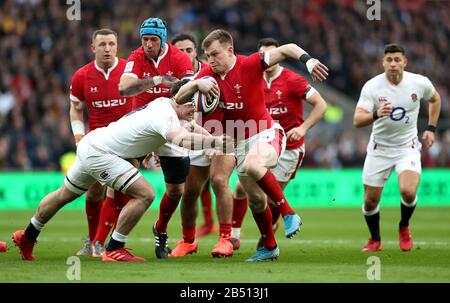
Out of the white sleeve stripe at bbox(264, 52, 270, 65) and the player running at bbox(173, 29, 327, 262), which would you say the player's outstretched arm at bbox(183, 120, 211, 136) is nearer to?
the player running at bbox(173, 29, 327, 262)

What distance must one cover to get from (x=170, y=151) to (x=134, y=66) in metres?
1.14

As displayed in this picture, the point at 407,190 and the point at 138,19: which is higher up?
the point at 138,19

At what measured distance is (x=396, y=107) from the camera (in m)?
12.9

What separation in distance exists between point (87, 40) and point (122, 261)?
17549 mm

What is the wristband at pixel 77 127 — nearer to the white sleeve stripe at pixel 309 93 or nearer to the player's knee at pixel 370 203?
the white sleeve stripe at pixel 309 93

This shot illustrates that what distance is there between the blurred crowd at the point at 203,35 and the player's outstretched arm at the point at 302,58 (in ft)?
45.7

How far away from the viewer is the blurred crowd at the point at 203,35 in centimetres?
2445

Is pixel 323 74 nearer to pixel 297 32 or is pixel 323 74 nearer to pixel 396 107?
pixel 396 107

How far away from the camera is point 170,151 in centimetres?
1141

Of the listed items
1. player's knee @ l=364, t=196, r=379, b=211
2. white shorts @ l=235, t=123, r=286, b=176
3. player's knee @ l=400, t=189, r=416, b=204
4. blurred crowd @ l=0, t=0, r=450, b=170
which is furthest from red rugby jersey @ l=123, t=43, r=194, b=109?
blurred crowd @ l=0, t=0, r=450, b=170

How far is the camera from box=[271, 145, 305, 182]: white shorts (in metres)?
13.2

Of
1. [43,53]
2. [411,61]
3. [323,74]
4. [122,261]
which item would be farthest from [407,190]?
[411,61]

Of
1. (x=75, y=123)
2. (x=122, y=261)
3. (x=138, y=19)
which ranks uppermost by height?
(x=138, y=19)
